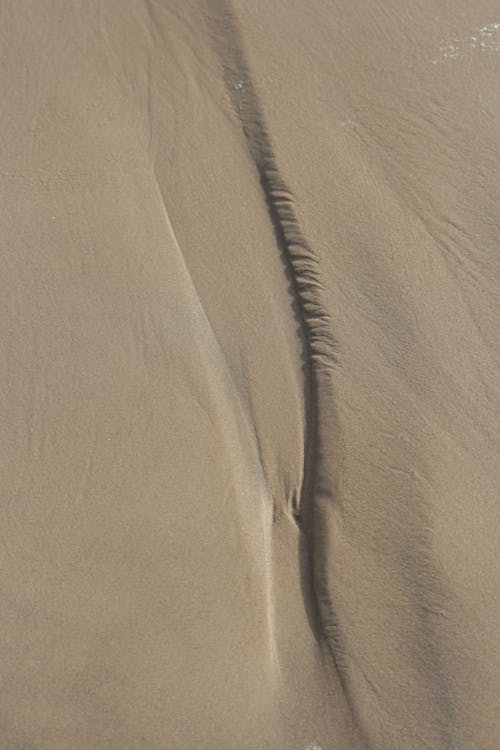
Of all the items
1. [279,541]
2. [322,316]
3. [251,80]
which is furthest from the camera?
[251,80]

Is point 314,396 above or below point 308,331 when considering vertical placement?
below

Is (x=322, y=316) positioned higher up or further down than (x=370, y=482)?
higher up

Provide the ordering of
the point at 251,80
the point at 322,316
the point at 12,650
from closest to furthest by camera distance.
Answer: the point at 12,650, the point at 322,316, the point at 251,80

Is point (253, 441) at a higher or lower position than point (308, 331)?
lower

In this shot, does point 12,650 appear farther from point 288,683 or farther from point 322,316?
point 322,316

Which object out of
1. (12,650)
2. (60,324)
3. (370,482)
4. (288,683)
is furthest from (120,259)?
(288,683)

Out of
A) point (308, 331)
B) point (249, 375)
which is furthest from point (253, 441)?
point (308, 331)

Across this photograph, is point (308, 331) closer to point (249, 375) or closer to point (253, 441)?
point (249, 375)

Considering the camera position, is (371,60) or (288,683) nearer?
(288,683)
